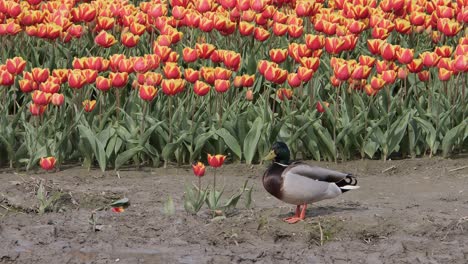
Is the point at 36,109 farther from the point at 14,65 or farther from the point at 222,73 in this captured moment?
the point at 222,73

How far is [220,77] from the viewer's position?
8.44 m

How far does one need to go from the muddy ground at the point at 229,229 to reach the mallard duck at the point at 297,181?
0.15 meters

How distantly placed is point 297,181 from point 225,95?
2.83 metres

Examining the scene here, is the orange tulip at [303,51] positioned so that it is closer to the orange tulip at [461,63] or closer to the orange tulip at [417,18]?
the orange tulip at [461,63]

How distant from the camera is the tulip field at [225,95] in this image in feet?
27.8

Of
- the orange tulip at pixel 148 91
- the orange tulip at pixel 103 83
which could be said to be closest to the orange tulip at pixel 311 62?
the orange tulip at pixel 148 91

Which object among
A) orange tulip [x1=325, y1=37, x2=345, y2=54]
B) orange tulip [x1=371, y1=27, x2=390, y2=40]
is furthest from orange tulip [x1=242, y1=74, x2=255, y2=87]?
orange tulip [x1=371, y1=27, x2=390, y2=40]

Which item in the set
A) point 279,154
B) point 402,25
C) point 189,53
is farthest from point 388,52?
point 279,154

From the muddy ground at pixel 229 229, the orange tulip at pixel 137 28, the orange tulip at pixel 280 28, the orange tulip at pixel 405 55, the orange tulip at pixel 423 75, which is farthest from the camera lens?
the orange tulip at pixel 280 28

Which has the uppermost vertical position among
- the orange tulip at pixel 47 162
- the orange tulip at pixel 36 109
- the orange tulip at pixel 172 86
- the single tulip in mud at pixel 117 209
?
the orange tulip at pixel 172 86

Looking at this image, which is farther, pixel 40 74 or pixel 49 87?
pixel 40 74

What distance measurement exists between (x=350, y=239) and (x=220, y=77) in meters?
2.34

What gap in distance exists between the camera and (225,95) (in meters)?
9.30

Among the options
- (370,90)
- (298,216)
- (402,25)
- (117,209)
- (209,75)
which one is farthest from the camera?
(402,25)
